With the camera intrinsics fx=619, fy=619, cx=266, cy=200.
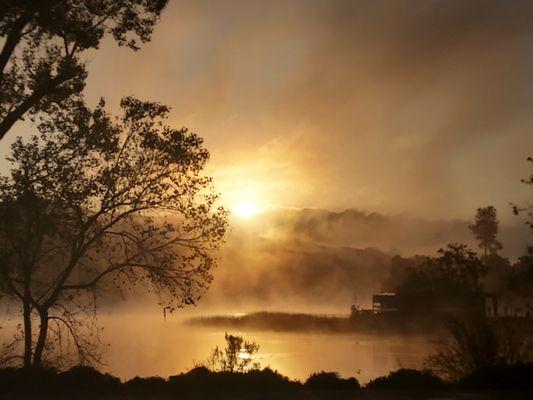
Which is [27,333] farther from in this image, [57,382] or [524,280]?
[524,280]

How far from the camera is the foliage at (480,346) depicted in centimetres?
2359

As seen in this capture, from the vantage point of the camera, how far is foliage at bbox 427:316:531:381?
77.4 feet

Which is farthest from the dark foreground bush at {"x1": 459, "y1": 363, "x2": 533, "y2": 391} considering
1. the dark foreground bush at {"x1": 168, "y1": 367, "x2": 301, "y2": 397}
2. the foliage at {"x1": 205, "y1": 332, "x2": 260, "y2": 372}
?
the foliage at {"x1": 205, "y1": 332, "x2": 260, "y2": 372}

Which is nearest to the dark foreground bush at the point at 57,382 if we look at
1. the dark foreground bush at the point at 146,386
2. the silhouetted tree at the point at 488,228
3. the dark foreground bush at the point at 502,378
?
the dark foreground bush at the point at 146,386

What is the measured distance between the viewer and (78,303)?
81.0 feet

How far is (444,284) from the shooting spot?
84750mm

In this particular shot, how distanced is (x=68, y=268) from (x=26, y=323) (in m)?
2.53

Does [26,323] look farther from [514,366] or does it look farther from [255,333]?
[255,333]

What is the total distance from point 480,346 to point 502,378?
313cm

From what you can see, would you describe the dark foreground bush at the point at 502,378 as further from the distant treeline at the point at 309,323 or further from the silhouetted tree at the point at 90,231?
the distant treeline at the point at 309,323

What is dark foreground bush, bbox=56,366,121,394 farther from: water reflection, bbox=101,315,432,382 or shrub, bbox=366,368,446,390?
water reflection, bbox=101,315,432,382

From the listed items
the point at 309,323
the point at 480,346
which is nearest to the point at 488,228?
the point at 309,323

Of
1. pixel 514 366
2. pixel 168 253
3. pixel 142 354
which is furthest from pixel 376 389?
pixel 142 354

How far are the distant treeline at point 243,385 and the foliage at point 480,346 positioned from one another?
2.46m
